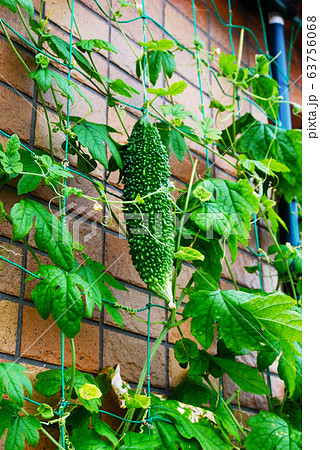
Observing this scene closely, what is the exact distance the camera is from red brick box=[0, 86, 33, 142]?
3.97 feet

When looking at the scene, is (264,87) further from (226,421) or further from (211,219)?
(226,421)

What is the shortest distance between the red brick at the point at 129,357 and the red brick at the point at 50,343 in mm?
38

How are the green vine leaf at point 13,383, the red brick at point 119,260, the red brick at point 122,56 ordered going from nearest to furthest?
1. the green vine leaf at point 13,383
2. the red brick at point 119,260
3. the red brick at point 122,56

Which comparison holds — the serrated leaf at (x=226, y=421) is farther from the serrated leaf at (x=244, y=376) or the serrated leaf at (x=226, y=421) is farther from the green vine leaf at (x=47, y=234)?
the green vine leaf at (x=47, y=234)

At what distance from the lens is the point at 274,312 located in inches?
45.1

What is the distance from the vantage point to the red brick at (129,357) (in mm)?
1285

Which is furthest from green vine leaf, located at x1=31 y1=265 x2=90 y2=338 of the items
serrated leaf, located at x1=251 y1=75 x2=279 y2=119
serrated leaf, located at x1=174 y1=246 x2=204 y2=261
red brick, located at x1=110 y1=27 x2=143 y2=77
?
serrated leaf, located at x1=251 y1=75 x2=279 y2=119

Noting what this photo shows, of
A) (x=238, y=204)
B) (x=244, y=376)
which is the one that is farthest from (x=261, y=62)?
(x=244, y=376)

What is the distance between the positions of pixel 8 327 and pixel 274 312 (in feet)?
1.88

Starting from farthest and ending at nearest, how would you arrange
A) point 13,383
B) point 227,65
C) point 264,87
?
1. point 264,87
2. point 227,65
3. point 13,383

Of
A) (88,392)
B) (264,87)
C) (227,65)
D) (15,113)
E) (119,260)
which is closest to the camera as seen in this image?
(88,392)

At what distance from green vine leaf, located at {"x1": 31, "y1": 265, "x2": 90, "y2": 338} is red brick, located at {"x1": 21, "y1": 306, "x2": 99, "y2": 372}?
0.18 meters

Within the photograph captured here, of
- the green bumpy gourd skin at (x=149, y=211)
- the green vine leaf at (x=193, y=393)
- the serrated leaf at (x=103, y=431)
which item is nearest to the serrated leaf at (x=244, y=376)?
the green vine leaf at (x=193, y=393)

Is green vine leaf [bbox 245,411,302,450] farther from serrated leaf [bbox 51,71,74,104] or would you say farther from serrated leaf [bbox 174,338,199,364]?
serrated leaf [bbox 51,71,74,104]
